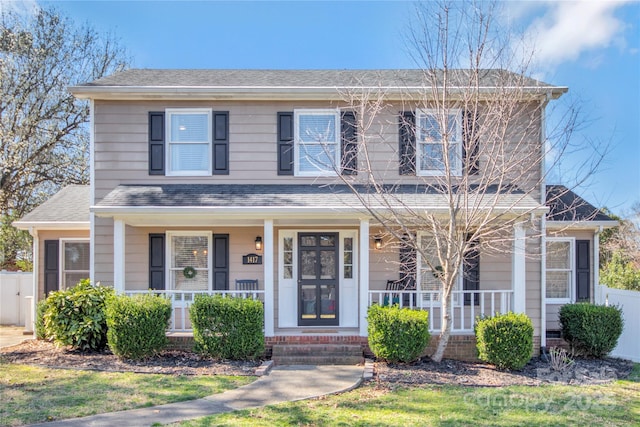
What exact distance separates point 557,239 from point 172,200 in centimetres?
880

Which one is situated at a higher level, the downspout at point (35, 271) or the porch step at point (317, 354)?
the downspout at point (35, 271)

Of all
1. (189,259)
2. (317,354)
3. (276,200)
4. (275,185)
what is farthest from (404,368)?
(189,259)

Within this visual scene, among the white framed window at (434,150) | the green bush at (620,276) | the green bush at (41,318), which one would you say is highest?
the white framed window at (434,150)

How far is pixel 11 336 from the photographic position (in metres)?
10.5

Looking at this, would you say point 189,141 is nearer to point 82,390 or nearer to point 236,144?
point 236,144

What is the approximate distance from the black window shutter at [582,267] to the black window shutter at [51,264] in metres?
12.7

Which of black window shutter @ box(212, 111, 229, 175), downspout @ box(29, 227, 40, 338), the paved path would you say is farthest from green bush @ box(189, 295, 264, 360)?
downspout @ box(29, 227, 40, 338)

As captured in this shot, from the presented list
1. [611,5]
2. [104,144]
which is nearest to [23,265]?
[104,144]

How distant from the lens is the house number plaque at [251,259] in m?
9.73

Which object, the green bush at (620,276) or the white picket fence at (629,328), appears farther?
the green bush at (620,276)

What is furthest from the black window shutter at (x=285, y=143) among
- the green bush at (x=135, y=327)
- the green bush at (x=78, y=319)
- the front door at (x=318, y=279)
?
the green bush at (x=78, y=319)

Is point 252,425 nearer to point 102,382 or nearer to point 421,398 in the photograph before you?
point 421,398

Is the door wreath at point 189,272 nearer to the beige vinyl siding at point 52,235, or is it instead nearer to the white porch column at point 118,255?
the white porch column at point 118,255

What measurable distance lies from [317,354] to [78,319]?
4562 millimetres
